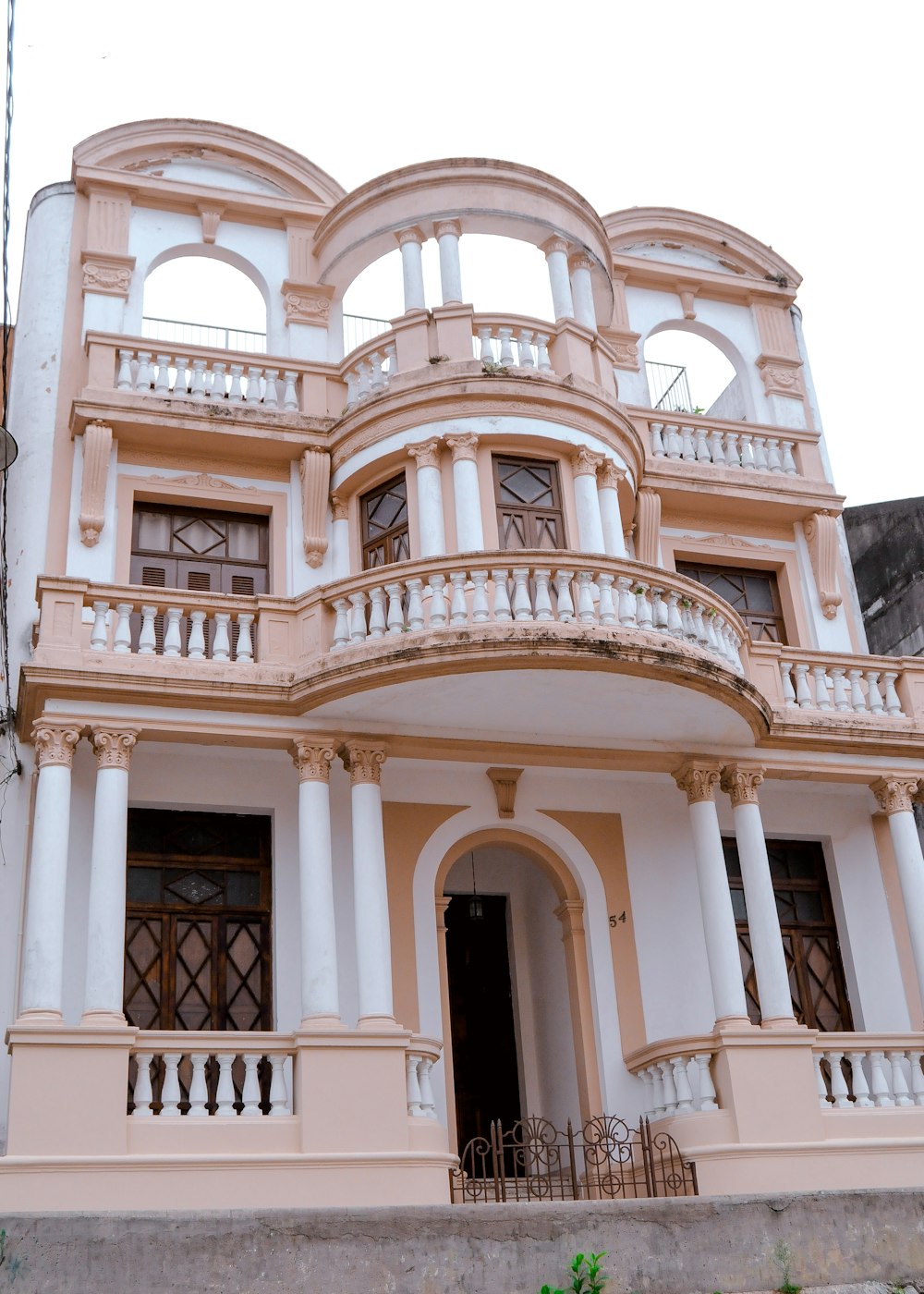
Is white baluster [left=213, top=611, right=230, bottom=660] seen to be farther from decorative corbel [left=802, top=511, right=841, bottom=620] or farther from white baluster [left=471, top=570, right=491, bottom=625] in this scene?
decorative corbel [left=802, top=511, right=841, bottom=620]

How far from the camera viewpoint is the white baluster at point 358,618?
1323cm

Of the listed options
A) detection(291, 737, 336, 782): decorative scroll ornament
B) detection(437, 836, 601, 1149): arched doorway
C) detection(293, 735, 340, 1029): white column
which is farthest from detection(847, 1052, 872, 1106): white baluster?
detection(291, 737, 336, 782): decorative scroll ornament

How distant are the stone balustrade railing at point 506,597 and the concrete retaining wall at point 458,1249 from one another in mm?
5435

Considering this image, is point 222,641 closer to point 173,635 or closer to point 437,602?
point 173,635

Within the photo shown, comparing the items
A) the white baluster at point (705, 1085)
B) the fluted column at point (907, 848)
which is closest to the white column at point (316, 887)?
the white baluster at point (705, 1085)

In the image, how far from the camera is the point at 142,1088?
1134 centimetres

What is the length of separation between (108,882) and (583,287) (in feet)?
30.6

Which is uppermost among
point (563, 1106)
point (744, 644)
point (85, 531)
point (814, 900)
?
point (85, 531)

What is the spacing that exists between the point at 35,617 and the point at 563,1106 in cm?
747

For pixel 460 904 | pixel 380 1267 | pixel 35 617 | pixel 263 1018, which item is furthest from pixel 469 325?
pixel 380 1267

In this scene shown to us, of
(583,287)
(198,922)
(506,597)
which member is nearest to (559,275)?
(583,287)

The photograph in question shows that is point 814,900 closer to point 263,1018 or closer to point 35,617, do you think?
point 263,1018

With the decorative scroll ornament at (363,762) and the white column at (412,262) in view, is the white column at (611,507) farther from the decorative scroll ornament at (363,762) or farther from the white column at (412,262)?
the decorative scroll ornament at (363,762)

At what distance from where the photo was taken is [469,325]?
1583 centimetres
